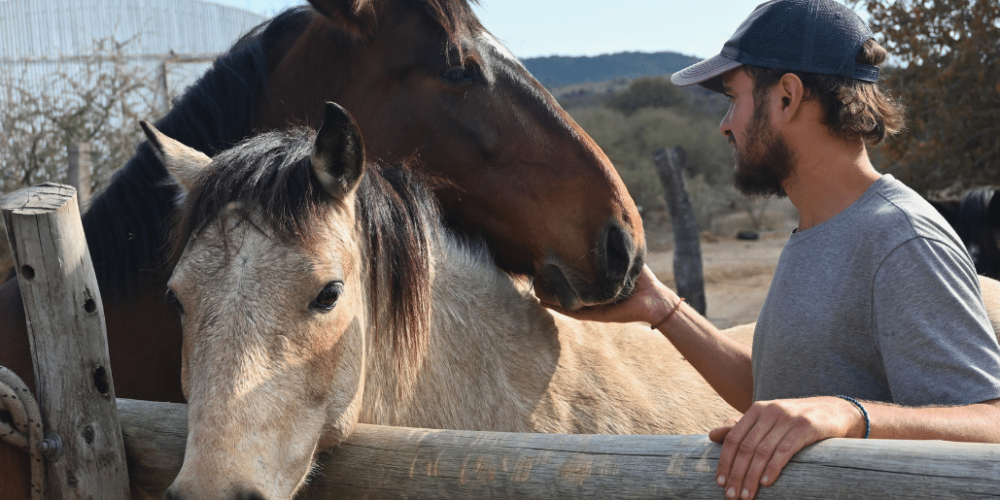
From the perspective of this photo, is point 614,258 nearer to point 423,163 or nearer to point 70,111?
point 423,163

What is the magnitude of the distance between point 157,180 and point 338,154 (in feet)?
3.28

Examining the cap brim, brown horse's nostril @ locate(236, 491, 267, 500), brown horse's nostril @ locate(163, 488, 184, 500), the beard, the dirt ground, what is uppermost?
the cap brim

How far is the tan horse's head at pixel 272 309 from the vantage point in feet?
4.52

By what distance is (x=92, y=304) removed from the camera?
173 cm

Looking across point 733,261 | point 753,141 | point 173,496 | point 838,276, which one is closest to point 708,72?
point 753,141

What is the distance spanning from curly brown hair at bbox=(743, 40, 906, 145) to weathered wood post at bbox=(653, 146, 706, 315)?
6.34 m

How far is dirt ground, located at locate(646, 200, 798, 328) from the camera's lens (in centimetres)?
1050

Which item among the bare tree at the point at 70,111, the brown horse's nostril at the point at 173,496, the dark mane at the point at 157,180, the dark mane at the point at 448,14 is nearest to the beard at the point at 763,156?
the dark mane at the point at 448,14

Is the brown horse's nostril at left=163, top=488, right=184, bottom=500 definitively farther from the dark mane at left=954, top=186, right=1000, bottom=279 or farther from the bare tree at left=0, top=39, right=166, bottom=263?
the bare tree at left=0, top=39, right=166, bottom=263

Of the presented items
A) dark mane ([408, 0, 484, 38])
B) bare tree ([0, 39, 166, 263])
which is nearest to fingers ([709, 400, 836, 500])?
dark mane ([408, 0, 484, 38])

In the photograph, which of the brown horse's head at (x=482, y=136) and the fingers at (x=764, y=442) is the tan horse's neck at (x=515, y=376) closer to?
the brown horse's head at (x=482, y=136)

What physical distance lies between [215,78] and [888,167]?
26.2ft

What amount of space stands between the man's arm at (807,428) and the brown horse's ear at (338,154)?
102 cm

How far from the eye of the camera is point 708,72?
1.86 metres
